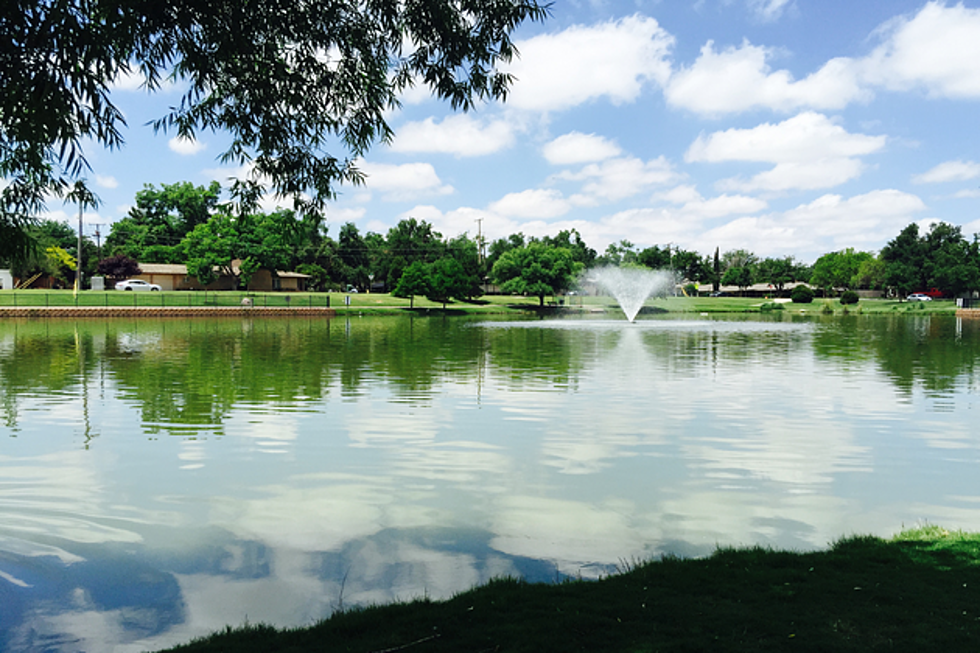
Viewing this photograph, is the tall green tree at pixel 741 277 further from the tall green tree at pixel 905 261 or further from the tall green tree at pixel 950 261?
the tall green tree at pixel 950 261

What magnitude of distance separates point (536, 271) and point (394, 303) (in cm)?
2074

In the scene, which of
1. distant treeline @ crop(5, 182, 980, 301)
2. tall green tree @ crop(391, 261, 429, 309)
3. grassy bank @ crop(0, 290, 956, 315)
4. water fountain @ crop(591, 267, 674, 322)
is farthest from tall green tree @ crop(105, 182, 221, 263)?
water fountain @ crop(591, 267, 674, 322)

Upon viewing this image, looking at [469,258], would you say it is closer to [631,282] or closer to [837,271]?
[631,282]

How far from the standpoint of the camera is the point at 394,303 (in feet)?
314

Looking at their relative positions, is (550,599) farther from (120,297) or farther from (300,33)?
(120,297)

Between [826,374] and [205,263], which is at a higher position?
[205,263]

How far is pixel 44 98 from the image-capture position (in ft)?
20.5

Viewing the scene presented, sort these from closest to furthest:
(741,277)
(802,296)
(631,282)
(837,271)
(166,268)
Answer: (166,268) → (802,296) → (631,282) → (837,271) → (741,277)

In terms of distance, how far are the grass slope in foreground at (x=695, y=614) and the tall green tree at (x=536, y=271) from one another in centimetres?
9450

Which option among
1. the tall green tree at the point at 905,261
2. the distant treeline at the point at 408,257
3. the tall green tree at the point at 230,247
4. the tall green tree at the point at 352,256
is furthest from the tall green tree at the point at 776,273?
the tall green tree at the point at 230,247

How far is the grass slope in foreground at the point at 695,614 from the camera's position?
5.46 meters

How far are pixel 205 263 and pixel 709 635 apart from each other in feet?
306

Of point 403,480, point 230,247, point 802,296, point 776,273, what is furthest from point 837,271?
point 403,480

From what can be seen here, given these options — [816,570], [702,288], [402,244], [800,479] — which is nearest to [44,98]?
[816,570]
